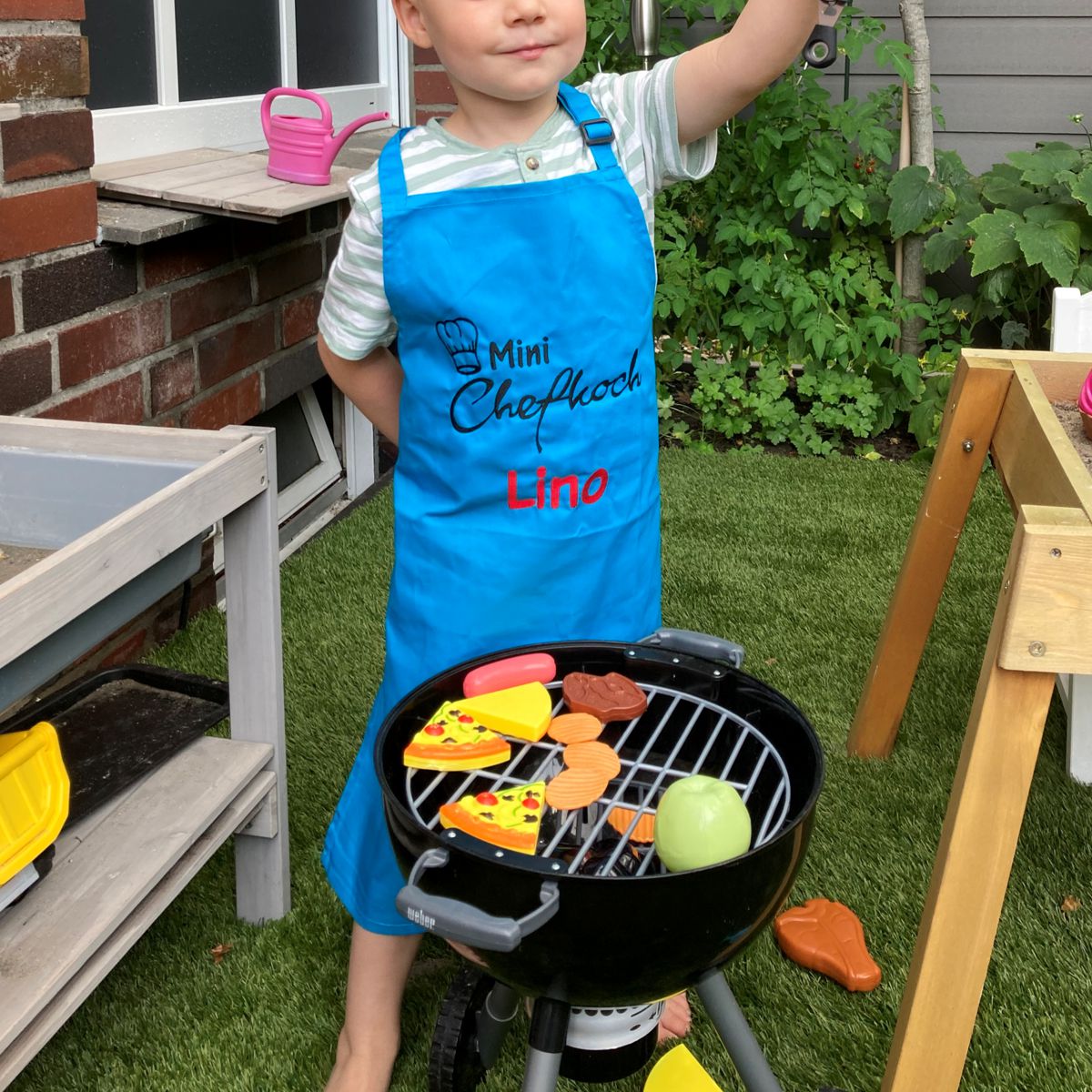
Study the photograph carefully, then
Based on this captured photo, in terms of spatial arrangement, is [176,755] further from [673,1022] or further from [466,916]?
[466,916]

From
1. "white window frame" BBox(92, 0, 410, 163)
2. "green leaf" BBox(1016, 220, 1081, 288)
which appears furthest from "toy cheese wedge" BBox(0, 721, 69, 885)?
"green leaf" BBox(1016, 220, 1081, 288)

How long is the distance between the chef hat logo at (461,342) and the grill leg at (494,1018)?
0.70 meters

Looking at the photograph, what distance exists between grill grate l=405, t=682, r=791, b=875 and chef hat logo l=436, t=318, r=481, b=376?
1.21ft

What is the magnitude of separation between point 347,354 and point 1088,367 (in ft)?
3.60

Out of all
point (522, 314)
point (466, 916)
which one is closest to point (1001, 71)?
point (522, 314)

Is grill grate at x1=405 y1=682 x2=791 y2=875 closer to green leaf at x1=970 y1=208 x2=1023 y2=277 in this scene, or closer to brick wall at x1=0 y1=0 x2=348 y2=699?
brick wall at x1=0 y1=0 x2=348 y2=699

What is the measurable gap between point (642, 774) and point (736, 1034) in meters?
0.30

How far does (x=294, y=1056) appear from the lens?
1.72 m

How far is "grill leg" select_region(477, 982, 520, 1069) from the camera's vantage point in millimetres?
1477

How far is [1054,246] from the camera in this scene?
396 cm

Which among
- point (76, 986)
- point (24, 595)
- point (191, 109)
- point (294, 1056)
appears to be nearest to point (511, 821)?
point (24, 595)

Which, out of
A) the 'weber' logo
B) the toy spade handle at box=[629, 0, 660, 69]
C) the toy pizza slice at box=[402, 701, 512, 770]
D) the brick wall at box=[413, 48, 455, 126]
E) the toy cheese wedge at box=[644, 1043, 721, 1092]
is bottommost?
the toy cheese wedge at box=[644, 1043, 721, 1092]

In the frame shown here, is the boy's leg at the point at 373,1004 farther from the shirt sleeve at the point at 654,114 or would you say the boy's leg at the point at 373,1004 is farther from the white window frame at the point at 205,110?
the white window frame at the point at 205,110

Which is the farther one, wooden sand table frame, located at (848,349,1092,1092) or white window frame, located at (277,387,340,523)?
white window frame, located at (277,387,340,523)
